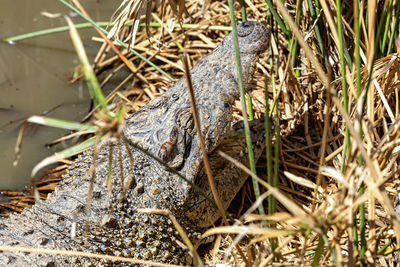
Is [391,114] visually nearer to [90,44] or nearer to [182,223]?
[182,223]

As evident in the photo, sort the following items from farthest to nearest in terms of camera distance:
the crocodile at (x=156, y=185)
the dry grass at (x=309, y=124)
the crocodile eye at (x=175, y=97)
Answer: the crocodile eye at (x=175, y=97)
the crocodile at (x=156, y=185)
the dry grass at (x=309, y=124)

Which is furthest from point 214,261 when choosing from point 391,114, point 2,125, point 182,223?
point 2,125

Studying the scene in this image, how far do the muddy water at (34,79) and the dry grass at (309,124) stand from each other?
0.96ft

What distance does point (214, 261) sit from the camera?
2748 mm

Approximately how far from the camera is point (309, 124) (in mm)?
3416

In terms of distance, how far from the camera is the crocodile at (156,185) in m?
2.53

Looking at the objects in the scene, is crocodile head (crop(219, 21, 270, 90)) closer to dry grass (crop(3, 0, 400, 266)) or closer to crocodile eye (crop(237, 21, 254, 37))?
crocodile eye (crop(237, 21, 254, 37))

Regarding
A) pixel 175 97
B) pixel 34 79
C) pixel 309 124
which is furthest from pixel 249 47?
pixel 34 79

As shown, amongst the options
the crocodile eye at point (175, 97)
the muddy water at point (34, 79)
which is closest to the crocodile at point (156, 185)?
the crocodile eye at point (175, 97)

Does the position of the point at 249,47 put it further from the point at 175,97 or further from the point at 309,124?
the point at 309,124

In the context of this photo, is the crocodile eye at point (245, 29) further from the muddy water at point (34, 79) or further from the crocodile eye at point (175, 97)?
the muddy water at point (34, 79)

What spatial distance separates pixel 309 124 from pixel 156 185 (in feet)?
4.28

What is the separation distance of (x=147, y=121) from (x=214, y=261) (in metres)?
0.88

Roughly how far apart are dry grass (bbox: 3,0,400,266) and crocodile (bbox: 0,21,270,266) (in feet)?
0.90
